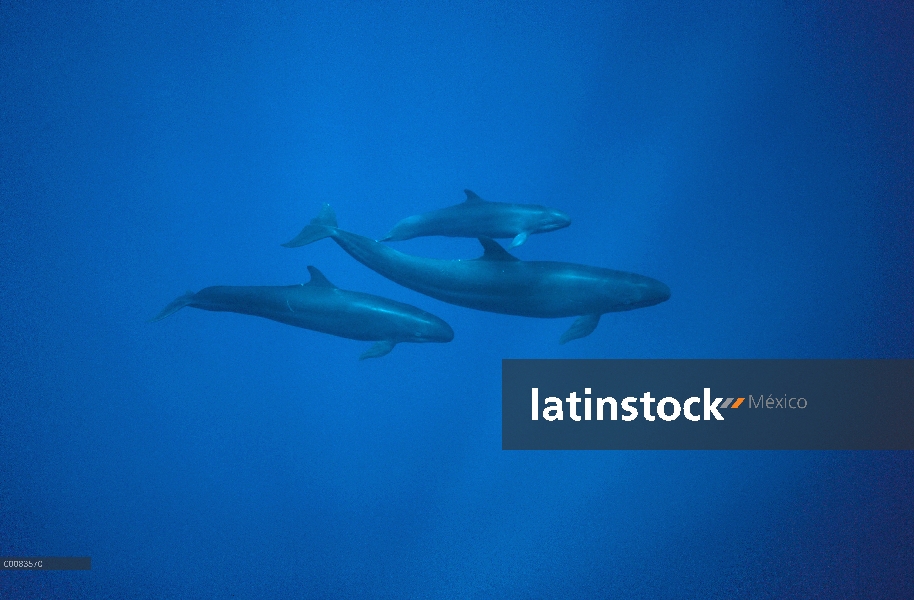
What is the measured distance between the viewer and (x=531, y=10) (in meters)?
7.80

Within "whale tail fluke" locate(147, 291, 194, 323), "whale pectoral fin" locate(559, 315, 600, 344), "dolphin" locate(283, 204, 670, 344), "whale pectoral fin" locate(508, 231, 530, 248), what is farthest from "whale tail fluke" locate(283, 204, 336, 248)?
"whale pectoral fin" locate(559, 315, 600, 344)

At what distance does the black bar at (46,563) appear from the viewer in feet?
22.5

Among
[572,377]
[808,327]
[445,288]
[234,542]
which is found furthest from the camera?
[808,327]

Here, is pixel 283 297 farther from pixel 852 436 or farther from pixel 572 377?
pixel 852 436

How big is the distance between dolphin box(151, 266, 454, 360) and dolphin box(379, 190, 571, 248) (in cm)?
108

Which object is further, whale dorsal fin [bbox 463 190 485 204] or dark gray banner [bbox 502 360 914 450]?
dark gray banner [bbox 502 360 914 450]

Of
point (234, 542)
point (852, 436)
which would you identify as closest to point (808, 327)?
point (852, 436)

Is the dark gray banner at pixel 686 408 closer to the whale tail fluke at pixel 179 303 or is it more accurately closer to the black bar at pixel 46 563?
the whale tail fluke at pixel 179 303

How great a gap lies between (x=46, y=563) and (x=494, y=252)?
721cm

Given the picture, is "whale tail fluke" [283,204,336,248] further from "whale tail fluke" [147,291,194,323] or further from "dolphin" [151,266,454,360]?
"whale tail fluke" [147,291,194,323]

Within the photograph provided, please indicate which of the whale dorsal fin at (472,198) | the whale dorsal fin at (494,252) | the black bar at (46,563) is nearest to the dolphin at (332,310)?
the whale dorsal fin at (494,252)

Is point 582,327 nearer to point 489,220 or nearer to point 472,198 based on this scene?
point 489,220

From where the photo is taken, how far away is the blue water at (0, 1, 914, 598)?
718 centimetres

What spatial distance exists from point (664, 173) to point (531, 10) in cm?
317
